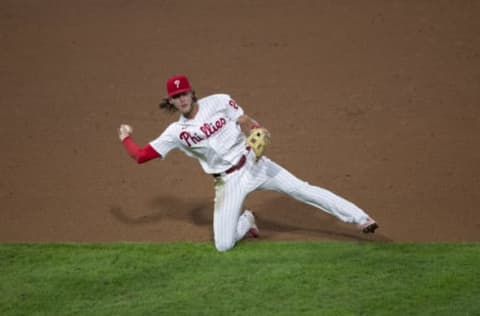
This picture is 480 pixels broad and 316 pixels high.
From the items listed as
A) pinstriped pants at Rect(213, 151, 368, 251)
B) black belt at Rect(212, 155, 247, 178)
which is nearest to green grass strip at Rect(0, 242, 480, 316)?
pinstriped pants at Rect(213, 151, 368, 251)

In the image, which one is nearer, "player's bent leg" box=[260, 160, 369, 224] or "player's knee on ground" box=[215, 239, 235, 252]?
"player's bent leg" box=[260, 160, 369, 224]

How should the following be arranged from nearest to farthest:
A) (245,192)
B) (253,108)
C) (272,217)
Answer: (245,192) < (272,217) < (253,108)

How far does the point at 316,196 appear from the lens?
28.0 feet

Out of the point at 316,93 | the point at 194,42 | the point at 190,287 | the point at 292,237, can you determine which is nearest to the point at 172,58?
the point at 194,42

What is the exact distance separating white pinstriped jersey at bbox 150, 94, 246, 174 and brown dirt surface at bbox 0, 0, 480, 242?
867 mm

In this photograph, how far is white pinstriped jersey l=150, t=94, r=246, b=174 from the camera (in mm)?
8641

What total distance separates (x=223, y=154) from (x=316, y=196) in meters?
0.93

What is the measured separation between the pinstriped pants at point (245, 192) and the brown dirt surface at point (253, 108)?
47 cm

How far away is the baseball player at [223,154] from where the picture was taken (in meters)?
8.61

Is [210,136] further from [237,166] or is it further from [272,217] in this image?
[272,217]

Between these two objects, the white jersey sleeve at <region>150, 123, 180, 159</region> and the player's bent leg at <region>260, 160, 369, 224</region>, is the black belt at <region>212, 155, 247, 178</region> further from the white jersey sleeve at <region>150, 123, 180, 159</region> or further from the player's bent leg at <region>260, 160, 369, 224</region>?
the white jersey sleeve at <region>150, 123, 180, 159</region>

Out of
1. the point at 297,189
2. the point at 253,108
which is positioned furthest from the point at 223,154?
the point at 253,108

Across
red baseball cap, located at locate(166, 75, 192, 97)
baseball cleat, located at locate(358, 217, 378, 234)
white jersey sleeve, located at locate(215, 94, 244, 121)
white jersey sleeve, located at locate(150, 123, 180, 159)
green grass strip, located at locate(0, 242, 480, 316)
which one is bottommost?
green grass strip, located at locate(0, 242, 480, 316)

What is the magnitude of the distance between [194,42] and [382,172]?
4249 millimetres
